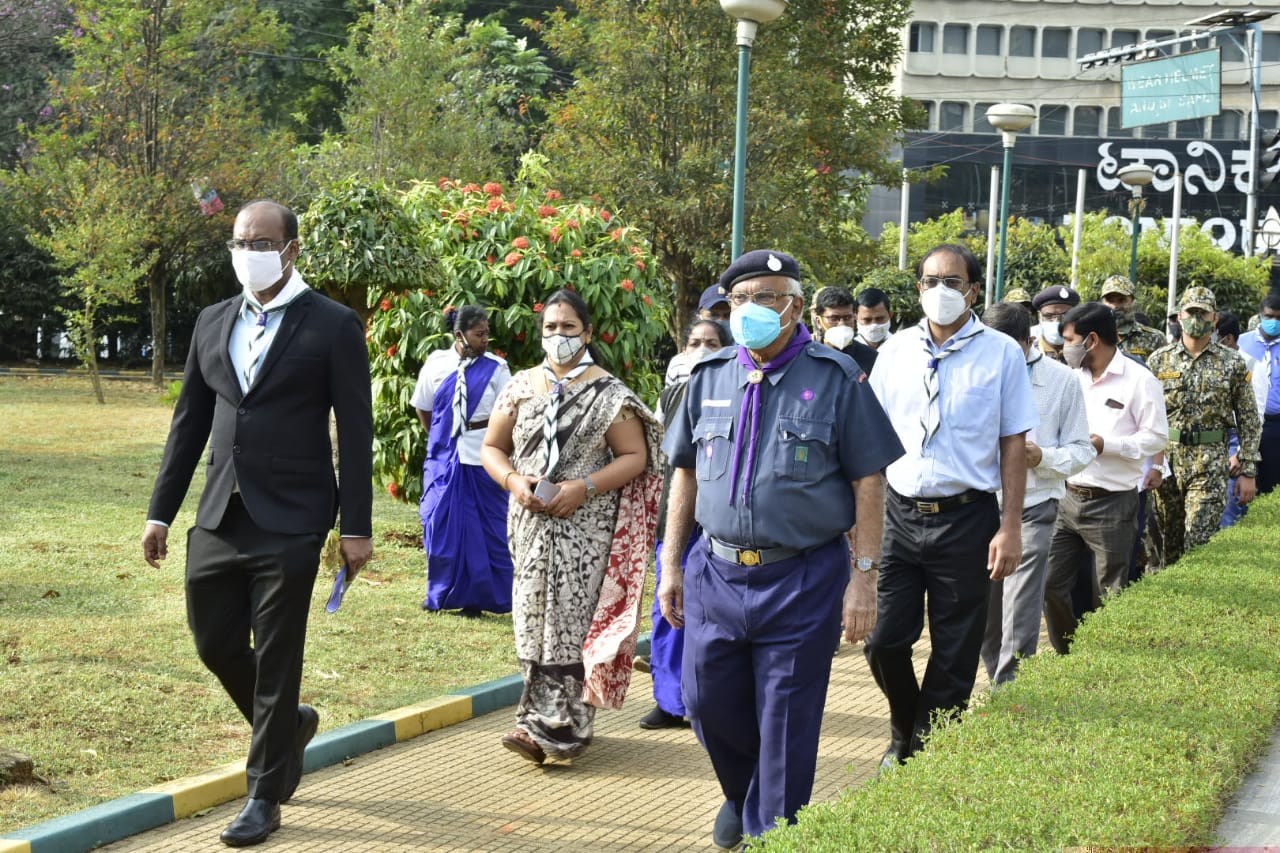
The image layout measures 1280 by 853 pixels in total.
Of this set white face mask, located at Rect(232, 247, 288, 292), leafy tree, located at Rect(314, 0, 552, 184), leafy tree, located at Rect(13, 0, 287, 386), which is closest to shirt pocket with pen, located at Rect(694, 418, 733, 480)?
white face mask, located at Rect(232, 247, 288, 292)

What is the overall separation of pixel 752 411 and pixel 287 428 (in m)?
1.71

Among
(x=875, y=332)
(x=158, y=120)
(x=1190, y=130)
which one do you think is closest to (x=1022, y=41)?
(x=1190, y=130)

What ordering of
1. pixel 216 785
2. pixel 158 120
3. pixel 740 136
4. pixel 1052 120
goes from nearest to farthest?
1. pixel 216 785
2. pixel 740 136
3. pixel 158 120
4. pixel 1052 120

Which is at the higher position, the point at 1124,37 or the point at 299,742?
the point at 1124,37

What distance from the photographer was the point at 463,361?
9.97 m

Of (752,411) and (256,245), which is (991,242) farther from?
(752,411)

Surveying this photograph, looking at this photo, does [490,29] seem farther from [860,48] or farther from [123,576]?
[123,576]

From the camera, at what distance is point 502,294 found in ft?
40.0

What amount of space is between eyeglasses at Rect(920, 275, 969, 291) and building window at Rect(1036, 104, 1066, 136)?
76.9m

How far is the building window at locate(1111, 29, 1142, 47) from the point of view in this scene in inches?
3113

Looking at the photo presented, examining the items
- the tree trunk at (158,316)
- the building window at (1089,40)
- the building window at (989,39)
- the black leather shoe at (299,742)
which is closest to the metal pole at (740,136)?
the black leather shoe at (299,742)

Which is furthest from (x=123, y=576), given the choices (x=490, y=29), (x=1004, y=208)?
(x=490, y=29)

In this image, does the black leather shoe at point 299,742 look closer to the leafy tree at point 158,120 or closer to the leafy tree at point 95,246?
the leafy tree at point 95,246

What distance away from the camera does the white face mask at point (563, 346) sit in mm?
6902
